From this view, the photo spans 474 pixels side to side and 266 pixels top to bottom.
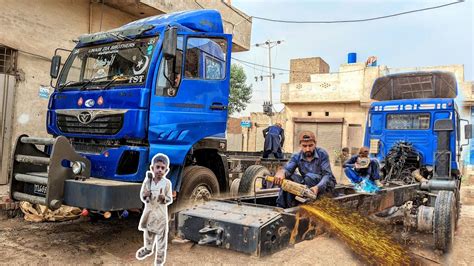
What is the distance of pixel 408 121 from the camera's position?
8609 mm

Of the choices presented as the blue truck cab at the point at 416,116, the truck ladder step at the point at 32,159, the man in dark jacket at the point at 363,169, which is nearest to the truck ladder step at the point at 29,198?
the truck ladder step at the point at 32,159

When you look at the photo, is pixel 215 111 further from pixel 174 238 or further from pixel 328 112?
pixel 328 112

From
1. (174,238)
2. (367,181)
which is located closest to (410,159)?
(367,181)

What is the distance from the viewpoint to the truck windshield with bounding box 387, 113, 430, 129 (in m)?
8.37

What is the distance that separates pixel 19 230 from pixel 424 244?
20.1ft

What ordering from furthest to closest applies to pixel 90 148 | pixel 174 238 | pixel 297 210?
pixel 90 148, pixel 174 238, pixel 297 210

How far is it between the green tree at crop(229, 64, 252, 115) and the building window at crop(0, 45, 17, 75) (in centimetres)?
2185

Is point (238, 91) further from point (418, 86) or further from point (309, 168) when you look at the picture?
point (309, 168)

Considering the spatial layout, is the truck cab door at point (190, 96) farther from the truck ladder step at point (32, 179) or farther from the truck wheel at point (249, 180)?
the truck wheel at point (249, 180)

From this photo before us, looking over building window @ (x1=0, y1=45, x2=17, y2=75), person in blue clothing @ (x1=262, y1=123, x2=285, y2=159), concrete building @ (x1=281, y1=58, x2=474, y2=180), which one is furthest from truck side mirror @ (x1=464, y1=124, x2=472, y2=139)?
concrete building @ (x1=281, y1=58, x2=474, y2=180)

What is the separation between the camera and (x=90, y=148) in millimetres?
5074

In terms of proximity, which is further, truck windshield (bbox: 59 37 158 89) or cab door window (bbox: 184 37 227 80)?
cab door window (bbox: 184 37 227 80)

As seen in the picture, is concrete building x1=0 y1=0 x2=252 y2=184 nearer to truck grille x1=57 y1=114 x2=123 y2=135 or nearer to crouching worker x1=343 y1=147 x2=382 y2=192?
truck grille x1=57 y1=114 x2=123 y2=135
